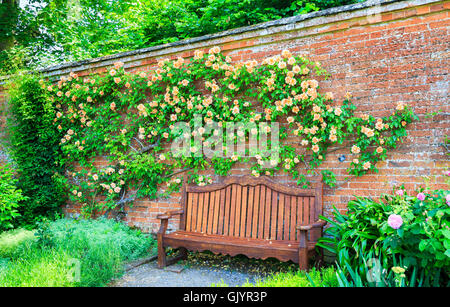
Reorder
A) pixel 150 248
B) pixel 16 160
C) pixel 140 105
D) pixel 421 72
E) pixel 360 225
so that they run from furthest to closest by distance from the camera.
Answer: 1. pixel 16 160
2. pixel 140 105
3. pixel 150 248
4. pixel 421 72
5. pixel 360 225

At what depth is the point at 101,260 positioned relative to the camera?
3393 millimetres

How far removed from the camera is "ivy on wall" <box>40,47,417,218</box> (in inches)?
146

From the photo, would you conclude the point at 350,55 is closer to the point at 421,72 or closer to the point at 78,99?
the point at 421,72

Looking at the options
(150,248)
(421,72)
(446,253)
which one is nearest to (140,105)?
(150,248)

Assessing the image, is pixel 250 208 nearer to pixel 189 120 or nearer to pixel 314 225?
pixel 314 225

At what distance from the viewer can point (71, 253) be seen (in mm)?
3521

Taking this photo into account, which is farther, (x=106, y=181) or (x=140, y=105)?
(x=106, y=181)

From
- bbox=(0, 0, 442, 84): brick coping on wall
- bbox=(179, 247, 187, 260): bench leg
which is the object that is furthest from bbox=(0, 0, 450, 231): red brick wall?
bbox=(179, 247, 187, 260): bench leg

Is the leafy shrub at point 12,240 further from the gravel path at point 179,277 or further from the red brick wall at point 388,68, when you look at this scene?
the red brick wall at point 388,68

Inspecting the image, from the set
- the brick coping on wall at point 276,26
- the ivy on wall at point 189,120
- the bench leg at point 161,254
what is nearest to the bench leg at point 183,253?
the bench leg at point 161,254

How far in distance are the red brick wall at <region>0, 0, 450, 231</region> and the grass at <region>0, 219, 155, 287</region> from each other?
2.15 metres

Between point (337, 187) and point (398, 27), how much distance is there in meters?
1.82

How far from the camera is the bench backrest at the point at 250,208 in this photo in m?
3.56

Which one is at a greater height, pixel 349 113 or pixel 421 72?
pixel 421 72
